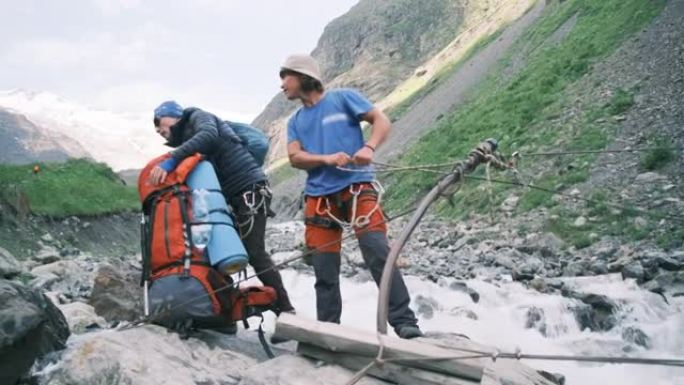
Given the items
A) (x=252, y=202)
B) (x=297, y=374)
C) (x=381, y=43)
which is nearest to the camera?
(x=297, y=374)

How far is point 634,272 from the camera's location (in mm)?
10195

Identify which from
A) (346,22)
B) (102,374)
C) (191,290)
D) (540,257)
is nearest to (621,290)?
(540,257)

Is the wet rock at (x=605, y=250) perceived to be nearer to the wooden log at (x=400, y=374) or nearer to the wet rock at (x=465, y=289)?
the wet rock at (x=465, y=289)

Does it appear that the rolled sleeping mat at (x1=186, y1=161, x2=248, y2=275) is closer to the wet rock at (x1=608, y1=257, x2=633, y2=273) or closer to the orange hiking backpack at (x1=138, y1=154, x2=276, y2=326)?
the orange hiking backpack at (x1=138, y1=154, x2=276, y2=326)

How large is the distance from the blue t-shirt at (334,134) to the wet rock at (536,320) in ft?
15.6

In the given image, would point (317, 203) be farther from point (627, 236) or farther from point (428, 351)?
point (627, 236)

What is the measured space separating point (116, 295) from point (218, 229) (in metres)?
2.59

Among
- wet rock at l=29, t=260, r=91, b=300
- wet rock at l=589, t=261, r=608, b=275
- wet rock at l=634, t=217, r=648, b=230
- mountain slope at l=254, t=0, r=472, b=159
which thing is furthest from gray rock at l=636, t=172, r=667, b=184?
mountain slope at l=254, t=0, r=472, b=159

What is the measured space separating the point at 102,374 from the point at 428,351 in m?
2.03

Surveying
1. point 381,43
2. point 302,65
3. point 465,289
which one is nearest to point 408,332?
point 302,65

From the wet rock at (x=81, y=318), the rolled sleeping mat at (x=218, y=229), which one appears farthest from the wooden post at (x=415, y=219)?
the wet rock at (x=81, y=318)

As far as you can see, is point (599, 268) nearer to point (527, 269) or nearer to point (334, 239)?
point (527, 269)

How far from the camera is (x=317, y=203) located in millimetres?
5453

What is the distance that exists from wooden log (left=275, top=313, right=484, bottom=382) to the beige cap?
2068 millimetres
